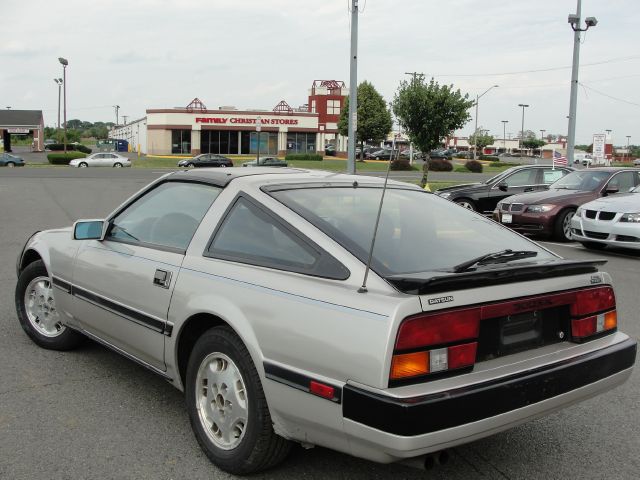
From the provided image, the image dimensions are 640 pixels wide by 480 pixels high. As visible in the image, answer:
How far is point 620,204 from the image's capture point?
429 inches

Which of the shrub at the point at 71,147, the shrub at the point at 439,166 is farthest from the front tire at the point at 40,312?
the shrub at the point at 71,147

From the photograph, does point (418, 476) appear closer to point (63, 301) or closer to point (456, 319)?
point (456, 319)

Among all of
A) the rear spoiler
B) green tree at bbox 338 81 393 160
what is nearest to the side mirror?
the rear spoiler

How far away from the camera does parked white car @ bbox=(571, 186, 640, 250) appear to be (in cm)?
1046

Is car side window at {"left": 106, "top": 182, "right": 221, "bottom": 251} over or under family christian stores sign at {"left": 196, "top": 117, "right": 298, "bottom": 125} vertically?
under

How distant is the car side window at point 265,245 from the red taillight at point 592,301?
3.98 feet

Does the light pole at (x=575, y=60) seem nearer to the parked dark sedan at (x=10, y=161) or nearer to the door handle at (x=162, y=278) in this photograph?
the door handle at (x=162, y=278)

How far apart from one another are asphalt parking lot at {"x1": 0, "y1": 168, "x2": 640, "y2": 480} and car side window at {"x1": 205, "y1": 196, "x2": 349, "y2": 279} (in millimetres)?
1039

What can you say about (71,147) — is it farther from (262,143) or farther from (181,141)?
(262,143)

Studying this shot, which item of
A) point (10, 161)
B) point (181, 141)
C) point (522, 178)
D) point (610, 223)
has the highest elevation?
point (181, 141)

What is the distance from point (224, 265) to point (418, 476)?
4.67ft

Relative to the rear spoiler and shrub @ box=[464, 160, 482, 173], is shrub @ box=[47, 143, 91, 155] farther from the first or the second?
the rear spoiler

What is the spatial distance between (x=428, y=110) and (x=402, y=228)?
24476mm

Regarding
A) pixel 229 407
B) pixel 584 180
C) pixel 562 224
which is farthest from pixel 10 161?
pixel 229 407
